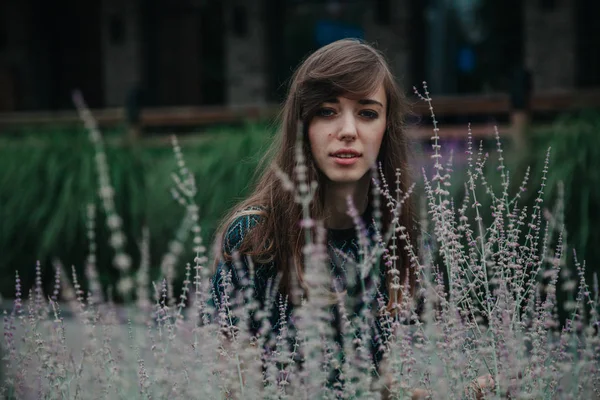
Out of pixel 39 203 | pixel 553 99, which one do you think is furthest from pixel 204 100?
pixel 553 99

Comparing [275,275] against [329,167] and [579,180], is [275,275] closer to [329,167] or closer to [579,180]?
[329,167]

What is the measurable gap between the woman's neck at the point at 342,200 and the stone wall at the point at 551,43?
827 centimetres

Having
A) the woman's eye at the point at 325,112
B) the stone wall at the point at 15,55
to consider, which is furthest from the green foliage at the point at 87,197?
the stone wall at the point at 15,55

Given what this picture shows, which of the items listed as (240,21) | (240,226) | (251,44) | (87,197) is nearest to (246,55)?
(251,44)

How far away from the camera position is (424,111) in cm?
752

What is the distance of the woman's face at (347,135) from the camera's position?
2416mm

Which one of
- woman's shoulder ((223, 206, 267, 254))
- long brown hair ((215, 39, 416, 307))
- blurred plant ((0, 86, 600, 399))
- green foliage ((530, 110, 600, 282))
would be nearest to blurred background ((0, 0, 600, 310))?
green foliage ((530, 110, 600, 282))

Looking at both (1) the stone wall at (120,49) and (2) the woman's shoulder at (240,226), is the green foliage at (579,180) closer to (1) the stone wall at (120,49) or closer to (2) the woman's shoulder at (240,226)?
(2) the woman's shoulder at (240,226)

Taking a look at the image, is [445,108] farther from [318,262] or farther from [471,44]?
[318,262]

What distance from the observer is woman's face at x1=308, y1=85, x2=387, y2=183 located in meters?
2.42

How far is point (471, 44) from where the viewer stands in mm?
11094

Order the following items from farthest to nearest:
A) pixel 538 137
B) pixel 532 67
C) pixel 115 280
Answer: pixel 532 67 → pixel 115 280 → pixel 538 137

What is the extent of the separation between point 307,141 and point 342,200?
21cm

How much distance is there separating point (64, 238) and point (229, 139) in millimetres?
1456
